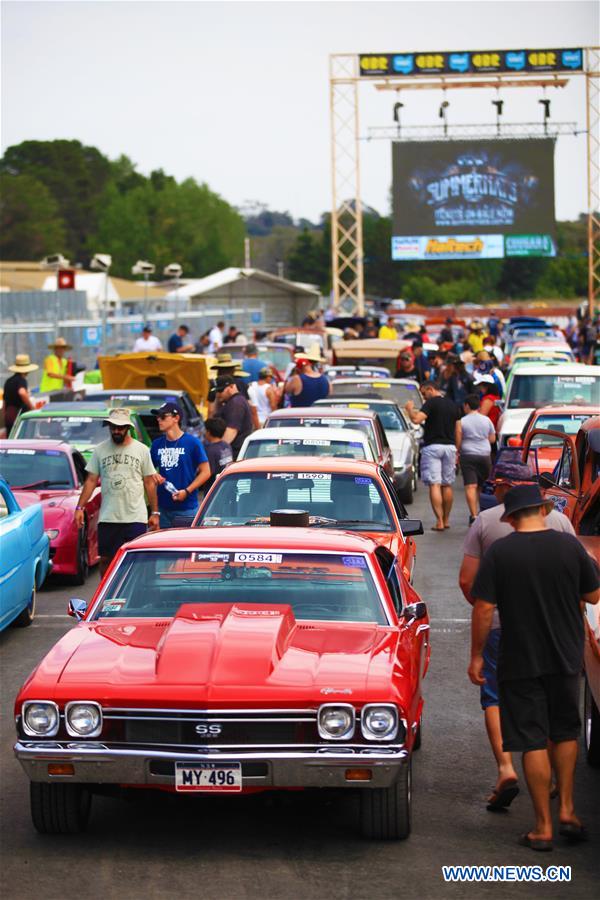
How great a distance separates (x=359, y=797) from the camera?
6.91 metres

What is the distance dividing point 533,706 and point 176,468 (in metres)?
6.56

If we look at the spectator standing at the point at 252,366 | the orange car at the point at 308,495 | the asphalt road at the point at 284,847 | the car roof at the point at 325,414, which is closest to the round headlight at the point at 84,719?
the asphalt road at the point at 284,847

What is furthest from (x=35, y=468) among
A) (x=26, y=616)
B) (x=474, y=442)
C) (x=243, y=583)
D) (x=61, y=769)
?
(x=61, y=769)

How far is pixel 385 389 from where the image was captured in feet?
78.1

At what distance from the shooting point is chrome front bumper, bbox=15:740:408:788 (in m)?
6.43

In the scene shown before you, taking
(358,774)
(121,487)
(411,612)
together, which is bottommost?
(358,774)

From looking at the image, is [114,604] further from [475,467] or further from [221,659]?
[475,467]

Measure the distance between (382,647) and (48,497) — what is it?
26.2 feet

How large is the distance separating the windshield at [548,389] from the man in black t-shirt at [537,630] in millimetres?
14586

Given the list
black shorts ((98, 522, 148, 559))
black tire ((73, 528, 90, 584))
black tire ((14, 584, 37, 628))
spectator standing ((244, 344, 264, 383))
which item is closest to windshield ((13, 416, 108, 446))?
black tire ((73, 528, 90, 584))

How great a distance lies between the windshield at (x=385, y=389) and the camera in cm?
2339

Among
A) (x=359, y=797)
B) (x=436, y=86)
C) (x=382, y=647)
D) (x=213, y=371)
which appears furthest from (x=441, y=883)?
(x=436, y=86)

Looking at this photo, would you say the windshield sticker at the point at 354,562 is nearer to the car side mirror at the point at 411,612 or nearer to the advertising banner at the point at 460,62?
the car side mirror at the point at 411,612

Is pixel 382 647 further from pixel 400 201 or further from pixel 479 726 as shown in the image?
pixel 400 201
